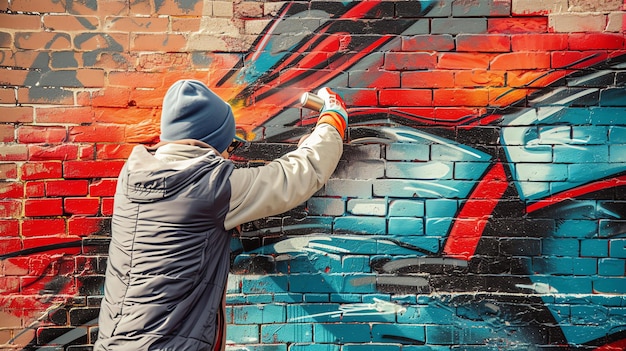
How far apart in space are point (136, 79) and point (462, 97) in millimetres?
1679

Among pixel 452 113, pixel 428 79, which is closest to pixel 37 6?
pixel 428 79

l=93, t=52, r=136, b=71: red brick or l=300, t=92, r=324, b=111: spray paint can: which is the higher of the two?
l=93, t=52, r=136, b=71: red brick

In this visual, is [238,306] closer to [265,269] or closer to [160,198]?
[265,269]

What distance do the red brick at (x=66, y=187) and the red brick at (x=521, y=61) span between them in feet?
7.22

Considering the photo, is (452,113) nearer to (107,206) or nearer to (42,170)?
(107,206)

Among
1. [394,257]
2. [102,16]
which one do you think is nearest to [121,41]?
[102,16]

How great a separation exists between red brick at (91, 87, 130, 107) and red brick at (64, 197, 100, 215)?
495mm

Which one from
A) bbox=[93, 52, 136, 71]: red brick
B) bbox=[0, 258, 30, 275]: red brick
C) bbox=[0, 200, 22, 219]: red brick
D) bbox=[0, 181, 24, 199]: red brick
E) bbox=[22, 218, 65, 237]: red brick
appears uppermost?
bbox=[93, 52, 136, 71]: red brick

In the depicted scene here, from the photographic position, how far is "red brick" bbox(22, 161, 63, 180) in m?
2.32

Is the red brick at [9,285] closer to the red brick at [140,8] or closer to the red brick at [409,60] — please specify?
the red brick at [140,8]

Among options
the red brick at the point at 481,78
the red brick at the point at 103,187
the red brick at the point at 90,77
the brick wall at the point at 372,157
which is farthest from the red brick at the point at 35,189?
the red brick at the point at 481,78

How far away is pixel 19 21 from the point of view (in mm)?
2289

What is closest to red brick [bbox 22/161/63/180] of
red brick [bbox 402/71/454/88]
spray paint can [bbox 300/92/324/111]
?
spray paint can [bbox 300/92/324/111]

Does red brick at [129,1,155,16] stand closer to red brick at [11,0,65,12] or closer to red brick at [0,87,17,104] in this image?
red brick at [11,0,65,12]
